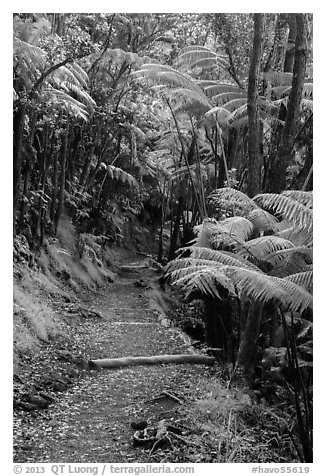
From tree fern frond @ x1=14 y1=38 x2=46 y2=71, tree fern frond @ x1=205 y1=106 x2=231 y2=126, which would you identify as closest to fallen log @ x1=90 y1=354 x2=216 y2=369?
tree fern frond @ x1=14 y1=38 x2=46 y2=71

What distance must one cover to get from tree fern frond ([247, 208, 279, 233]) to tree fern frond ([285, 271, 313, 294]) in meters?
0.89

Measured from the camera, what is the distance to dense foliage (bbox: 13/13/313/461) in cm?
389

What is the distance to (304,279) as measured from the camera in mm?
3439

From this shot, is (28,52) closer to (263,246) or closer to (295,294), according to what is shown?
(263,246)

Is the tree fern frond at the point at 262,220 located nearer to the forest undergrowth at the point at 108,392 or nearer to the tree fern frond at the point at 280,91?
the forest undergrowth at the point at 108,392

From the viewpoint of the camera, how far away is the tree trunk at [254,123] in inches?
202

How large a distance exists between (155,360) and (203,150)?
509 cm

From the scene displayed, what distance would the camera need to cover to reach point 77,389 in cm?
418

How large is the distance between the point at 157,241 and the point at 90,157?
3346mm

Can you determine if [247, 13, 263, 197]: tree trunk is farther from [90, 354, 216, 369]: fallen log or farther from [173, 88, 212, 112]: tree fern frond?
[90, 354, 216, 369]: fallen log

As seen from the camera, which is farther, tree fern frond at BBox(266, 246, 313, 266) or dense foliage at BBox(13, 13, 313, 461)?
dense foliage at BBox(13, 13, 313, 461)

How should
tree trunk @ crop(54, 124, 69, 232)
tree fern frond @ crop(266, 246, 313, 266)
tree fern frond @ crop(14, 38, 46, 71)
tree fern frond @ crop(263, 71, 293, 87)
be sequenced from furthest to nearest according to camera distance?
tree trunk @ crop(54, 124, 69, 232), tree fern frond @ crop(263, 71, 293, 87), tree fern frond @ crop(14, 38, 46, 71), tree fern frond @ crop(266, 246, 313, 266)

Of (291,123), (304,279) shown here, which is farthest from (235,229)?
(291,123)
